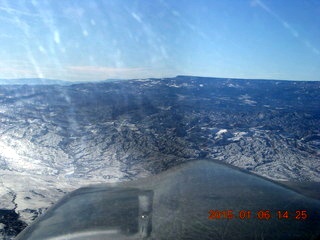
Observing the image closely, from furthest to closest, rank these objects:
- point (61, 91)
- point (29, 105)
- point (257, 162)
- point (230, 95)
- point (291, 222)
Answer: point (230, 95) < point (61, 91) < point (29, 105) < point (257, 162) < point (291, 222)

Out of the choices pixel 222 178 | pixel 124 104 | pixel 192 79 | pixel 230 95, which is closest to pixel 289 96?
pixel 230 95

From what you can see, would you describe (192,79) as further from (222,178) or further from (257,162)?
(222,178)

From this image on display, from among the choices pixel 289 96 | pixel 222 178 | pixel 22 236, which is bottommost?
pixel 289 96
